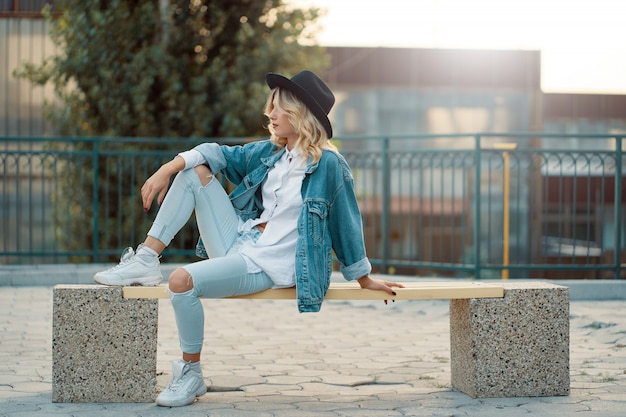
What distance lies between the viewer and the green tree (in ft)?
40.9

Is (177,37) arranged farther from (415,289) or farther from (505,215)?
(415,289)

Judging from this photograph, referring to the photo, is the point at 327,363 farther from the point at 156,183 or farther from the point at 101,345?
the point at 156,183

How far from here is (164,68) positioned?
1243cm

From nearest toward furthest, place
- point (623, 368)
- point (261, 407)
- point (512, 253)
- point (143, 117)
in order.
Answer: point (261, 407) → point (623, 368) → point (143, 117) → point (512, 253)

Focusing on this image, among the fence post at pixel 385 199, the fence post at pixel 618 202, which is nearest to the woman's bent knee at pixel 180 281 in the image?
the fence post at pixel 385 199

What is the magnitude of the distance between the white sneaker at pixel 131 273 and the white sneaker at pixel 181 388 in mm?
408

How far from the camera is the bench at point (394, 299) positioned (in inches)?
177

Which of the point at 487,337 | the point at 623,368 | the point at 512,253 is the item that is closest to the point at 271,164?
the point at 487,337

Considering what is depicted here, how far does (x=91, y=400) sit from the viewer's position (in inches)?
178

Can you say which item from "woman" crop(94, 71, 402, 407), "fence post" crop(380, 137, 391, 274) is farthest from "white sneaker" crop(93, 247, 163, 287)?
"fence post" crop(380, 137, 391, 274)

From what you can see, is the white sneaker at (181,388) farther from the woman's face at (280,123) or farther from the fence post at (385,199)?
the fence post at (385,199)

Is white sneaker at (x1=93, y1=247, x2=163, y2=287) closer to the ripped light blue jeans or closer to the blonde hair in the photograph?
the ripped light blue jeans

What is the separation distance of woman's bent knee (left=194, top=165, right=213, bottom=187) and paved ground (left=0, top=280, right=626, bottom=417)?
102 cm

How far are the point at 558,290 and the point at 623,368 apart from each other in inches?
44.3
